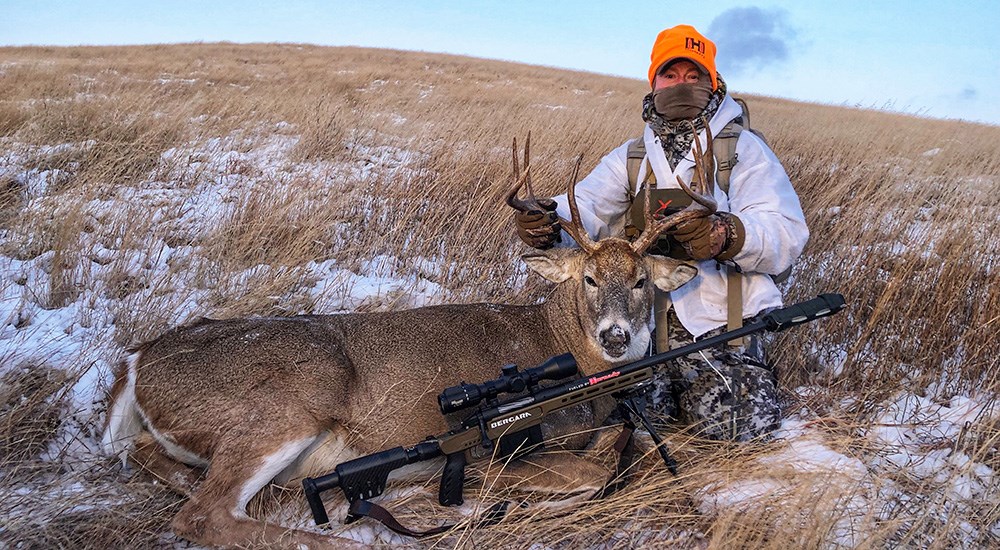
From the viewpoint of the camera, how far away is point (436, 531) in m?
3.12

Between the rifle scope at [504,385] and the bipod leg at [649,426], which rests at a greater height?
the rifle scope at [504,385]

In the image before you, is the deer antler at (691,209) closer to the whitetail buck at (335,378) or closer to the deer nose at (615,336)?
the whitetail buck at (335,378)

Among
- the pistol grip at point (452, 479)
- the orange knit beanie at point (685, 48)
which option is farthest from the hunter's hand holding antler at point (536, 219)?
the pistol grip at point (452, 479)

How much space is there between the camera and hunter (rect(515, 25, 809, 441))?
3918mm

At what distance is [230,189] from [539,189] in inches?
121

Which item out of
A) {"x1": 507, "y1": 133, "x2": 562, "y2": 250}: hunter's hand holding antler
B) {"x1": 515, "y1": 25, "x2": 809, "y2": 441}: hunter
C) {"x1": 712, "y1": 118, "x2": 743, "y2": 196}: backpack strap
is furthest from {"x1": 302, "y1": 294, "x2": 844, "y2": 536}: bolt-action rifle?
{"x1": 712, "y1": 118, "x2": 743, "y2": 196}: backpack strap

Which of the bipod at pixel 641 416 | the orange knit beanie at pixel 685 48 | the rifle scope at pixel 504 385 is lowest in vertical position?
the bipod at pixel 641 416

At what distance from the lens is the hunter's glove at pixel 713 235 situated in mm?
3619

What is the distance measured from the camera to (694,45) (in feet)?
14.3

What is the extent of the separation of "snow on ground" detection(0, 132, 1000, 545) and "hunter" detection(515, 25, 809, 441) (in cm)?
39

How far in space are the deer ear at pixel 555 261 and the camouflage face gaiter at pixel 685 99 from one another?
1.07m

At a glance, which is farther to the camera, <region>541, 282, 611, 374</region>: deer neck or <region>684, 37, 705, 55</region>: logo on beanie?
<region>684, 37, 705, 55</region>: logo on beanie

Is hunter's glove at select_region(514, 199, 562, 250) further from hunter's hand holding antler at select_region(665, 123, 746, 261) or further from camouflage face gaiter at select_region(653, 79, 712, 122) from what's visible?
camouflage face gaiter at select_region(653, 79, 712, 122)

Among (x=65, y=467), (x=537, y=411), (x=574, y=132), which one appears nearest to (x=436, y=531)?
(x=537, y=411)
